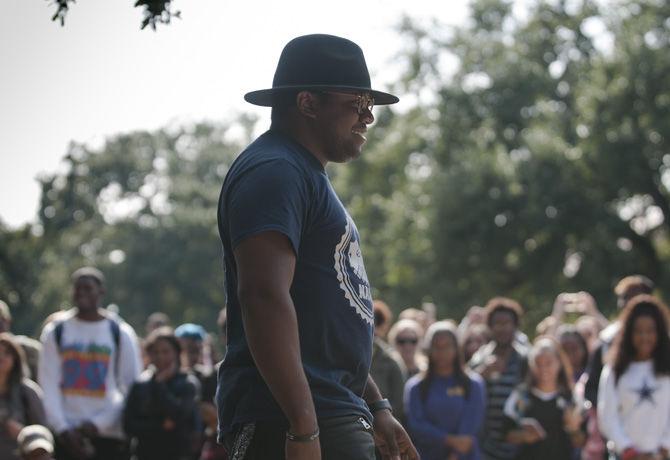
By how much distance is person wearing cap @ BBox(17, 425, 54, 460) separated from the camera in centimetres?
822

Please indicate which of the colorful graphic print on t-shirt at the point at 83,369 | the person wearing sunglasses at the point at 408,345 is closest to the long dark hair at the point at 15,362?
the colorful graphic print on t-shirt at the point at 83,369

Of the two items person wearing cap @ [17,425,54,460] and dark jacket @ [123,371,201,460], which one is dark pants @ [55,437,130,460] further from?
person wearing cap @ [17,425,54,460]

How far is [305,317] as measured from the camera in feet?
12.0

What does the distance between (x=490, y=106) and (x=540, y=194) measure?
19.5 ft

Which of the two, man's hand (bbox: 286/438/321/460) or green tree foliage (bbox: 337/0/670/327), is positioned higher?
green tree foliage (bbox: 337/0/670/327)

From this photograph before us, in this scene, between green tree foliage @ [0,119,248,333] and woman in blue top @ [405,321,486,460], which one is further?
green tree foliage @ [0,119,248,333]

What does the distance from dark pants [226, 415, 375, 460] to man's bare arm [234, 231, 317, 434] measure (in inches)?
6.5

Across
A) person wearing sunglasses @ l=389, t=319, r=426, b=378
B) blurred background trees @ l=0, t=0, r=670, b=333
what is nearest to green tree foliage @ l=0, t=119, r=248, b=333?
blurred background trees @ l=0, t=0, r=670, b=333

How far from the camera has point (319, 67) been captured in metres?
3.86

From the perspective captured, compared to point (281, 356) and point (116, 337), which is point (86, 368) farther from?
point (281, 356)

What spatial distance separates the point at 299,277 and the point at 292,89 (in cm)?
63

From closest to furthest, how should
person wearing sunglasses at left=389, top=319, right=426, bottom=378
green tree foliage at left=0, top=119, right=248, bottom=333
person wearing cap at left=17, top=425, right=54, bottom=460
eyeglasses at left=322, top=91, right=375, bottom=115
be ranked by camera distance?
eyeglasses at left=322, top=91, right=375, bottom=115, person wearing cap at left=17, top=425, right=54, bottom=460, person wearing sunglasses at left=389, top=319, right=426, bottom=378, green tree foliage at left=0, top=119, right=248, bottom=333

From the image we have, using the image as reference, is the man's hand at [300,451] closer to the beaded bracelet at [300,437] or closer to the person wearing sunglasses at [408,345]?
the beaded bracelet at [300,437]

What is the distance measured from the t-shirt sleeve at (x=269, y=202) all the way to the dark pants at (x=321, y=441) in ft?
1.80
